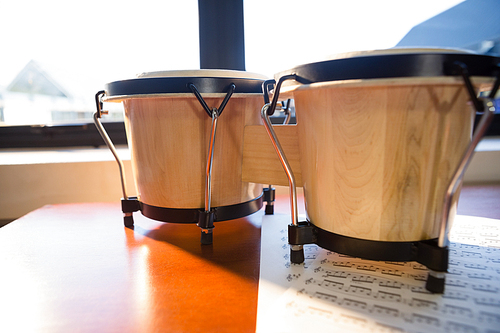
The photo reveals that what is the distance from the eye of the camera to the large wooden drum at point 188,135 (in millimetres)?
567

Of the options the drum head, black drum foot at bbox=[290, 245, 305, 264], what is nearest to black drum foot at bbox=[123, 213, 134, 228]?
the drum head

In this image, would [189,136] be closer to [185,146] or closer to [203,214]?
[185,146]

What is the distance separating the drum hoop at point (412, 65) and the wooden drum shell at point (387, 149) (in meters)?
0.01

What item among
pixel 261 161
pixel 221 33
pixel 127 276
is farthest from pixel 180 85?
pixel 221 33

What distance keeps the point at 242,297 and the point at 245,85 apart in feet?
1.09

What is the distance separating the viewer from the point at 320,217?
50 cm

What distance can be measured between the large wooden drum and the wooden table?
7cm

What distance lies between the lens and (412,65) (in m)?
0.37

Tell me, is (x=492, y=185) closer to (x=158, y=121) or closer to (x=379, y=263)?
(x=379, y=263)

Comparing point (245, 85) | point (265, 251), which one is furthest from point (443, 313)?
point (245, 85)

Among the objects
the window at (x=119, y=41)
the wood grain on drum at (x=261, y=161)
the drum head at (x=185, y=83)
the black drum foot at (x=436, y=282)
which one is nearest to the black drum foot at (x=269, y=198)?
the wood grain on drum at (x=261, y=161)

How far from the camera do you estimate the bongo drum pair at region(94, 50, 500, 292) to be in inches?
15.3

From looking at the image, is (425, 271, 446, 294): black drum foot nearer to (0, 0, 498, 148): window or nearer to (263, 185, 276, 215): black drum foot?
(263, 185, 276, 215): black drum foot

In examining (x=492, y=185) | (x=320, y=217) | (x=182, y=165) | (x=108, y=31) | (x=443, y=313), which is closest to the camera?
(x=443, y=313)
